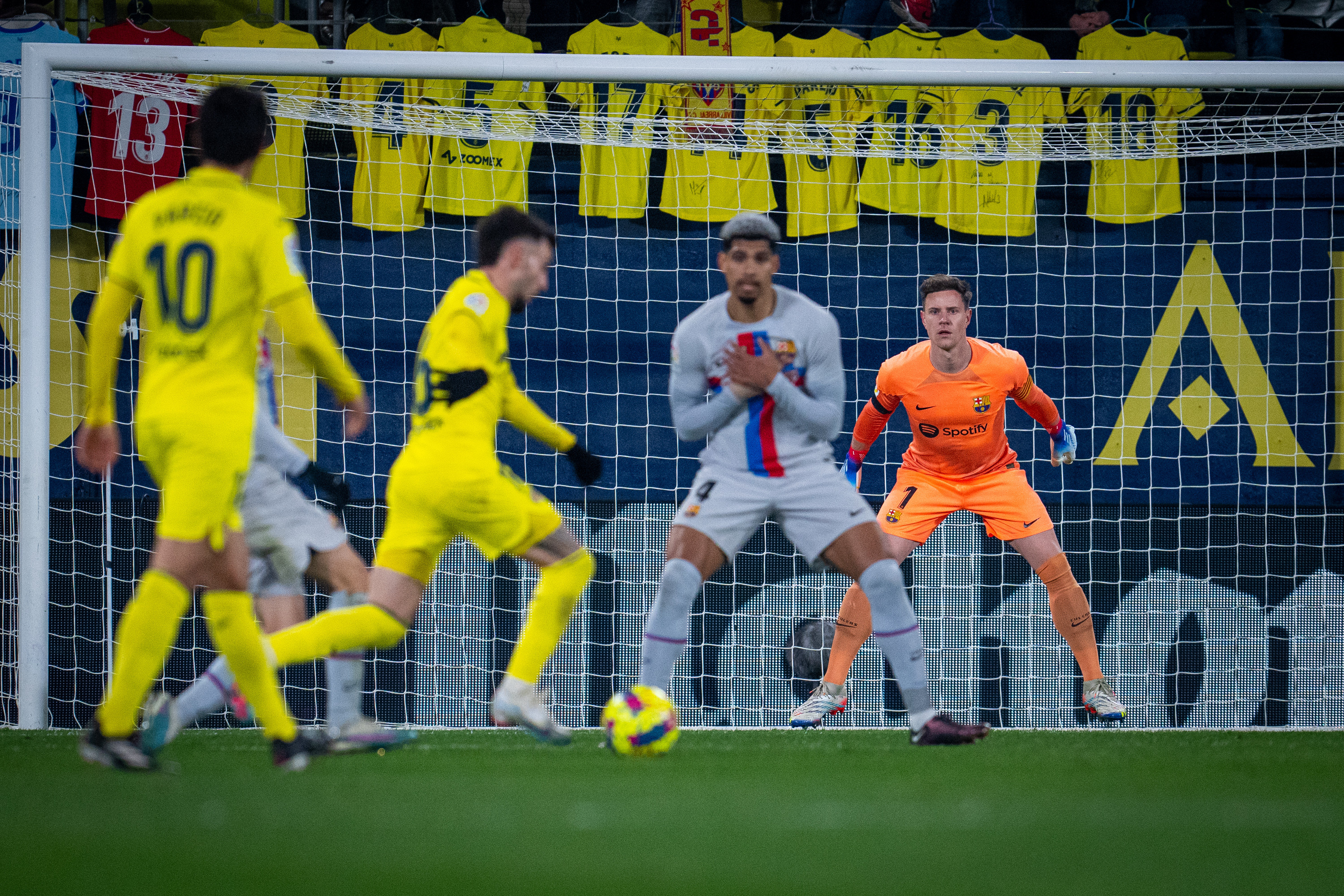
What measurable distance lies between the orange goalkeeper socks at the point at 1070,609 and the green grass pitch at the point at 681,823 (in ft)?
2.76

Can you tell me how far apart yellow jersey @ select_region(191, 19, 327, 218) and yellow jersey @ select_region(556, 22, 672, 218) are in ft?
4.95

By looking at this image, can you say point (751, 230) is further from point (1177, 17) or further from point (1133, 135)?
point (1177, 17)

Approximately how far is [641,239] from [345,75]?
8.07ft

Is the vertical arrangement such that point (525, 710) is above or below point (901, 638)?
below

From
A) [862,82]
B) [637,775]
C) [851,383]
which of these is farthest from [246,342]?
[851,383]

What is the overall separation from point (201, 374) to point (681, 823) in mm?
1636

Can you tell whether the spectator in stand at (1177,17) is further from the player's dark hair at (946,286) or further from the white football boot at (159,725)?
the white football boot at (159,725)

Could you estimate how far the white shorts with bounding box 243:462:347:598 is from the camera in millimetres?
3754

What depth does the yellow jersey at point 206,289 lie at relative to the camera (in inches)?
122

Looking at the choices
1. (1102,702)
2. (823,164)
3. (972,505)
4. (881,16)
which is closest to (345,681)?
(972,505)

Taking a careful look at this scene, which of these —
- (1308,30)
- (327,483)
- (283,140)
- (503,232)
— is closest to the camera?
(503,232)

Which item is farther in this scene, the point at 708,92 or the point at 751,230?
the point at 708,92

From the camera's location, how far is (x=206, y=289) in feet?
10.2

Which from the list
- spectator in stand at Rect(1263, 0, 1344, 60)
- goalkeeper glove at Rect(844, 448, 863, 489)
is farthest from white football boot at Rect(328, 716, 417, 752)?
spectator in stand at Rect(1263, 0, 1344, 60)
